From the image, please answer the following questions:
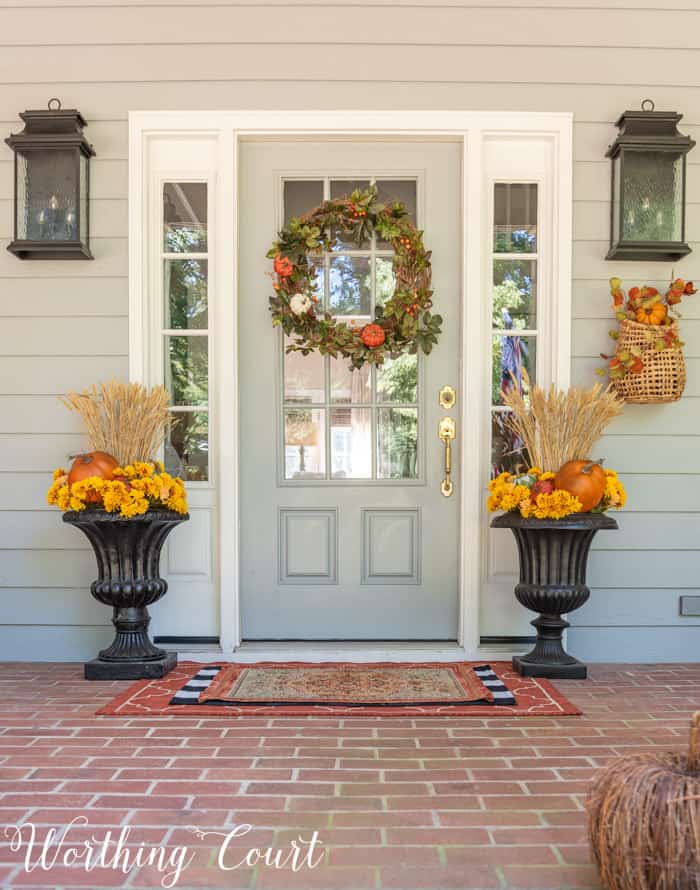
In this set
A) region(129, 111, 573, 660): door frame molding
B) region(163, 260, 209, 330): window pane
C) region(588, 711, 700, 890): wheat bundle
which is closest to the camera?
region(588, 711, 700, 890): wheat bundle

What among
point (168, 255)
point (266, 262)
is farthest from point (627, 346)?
point (168, 255)

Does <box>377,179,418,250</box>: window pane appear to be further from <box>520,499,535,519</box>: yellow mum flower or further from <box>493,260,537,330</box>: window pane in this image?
<box>520,499,535,519</box>: yellow mum flower

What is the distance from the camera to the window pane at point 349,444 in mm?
3760

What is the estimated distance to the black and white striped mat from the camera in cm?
305

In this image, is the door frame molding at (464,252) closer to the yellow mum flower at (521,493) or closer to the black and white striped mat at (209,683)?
the black and white striped mat at (209,683)

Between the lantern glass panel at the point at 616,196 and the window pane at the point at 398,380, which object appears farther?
the window pane at the point at 398,380

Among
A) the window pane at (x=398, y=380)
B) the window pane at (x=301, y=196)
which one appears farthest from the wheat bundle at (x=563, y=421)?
the window pane at (x=301, y=196)

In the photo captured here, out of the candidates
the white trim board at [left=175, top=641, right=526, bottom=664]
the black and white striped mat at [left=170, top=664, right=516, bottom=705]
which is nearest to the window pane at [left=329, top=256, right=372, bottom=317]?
the white trim board at [left=175, top=641, right=526, bottom=664]

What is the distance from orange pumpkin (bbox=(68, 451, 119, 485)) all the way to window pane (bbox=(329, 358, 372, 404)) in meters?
1.03

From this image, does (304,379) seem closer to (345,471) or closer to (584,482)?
(345,471)

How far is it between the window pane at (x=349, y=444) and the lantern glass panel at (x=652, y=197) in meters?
1.39

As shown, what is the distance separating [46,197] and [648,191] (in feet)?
8.47

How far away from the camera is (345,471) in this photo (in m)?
3.76

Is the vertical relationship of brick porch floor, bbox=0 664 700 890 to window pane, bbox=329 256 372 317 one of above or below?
below
